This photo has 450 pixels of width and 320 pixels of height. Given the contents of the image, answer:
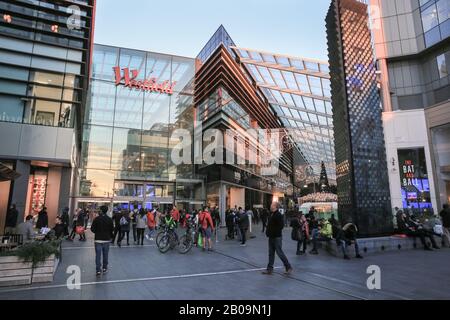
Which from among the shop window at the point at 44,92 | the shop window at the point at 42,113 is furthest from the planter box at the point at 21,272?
the shop window at the point at 44,92

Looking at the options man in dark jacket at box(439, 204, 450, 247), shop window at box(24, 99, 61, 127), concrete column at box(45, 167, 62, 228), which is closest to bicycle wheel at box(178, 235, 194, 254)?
man in dark jacket at box(439, 204, 450, 247)

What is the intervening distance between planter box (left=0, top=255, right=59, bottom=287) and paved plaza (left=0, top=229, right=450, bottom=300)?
285 mm

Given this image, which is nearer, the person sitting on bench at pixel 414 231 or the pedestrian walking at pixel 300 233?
the pedestrian walking at pixel 300 233

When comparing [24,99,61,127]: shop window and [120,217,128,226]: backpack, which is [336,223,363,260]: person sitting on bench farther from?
[24,99,61,127]: shop window

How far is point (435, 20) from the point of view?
773 inches

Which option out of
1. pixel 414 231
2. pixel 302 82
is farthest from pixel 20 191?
pixel 302 82

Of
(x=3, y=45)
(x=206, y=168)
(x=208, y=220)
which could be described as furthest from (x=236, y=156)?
(x=3, y=45)

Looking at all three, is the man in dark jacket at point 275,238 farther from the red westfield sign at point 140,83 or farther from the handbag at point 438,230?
the red westfield sign at point 140,83

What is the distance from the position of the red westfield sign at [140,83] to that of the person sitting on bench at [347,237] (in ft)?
86.1

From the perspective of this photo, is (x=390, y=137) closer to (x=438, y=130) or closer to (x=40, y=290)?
(x=438, y=130)

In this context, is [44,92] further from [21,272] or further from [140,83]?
[21,272]

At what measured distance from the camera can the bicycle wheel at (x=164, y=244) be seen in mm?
11469

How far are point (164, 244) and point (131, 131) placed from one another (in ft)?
68.0
